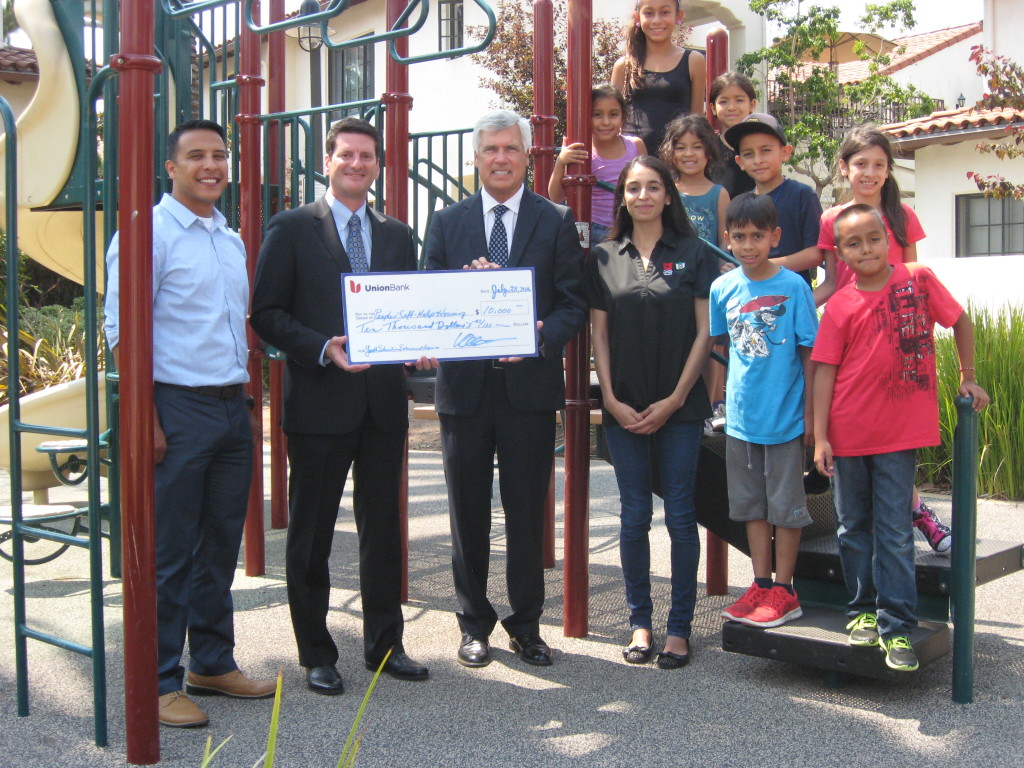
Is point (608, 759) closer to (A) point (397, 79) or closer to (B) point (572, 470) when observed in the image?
(B) point (572, 470)

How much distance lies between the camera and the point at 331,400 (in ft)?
13.9

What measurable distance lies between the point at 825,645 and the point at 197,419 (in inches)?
99.5

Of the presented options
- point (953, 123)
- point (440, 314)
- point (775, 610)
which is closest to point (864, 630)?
point (775, 610)

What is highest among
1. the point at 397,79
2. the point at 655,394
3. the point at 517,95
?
the point at 517,95

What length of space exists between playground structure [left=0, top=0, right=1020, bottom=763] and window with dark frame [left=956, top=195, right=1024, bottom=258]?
13.5 m

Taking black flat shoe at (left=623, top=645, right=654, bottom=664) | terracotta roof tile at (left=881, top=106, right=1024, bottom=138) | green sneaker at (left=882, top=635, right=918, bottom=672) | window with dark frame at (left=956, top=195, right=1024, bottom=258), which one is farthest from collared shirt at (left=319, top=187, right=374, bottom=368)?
window with dark frame at (left=956, top=195, right=1024, bottom=258)

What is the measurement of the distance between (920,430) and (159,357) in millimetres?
2855

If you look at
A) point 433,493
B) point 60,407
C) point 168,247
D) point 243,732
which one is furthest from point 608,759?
point 433,493

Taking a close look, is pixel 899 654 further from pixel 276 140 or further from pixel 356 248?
pixel 276 140

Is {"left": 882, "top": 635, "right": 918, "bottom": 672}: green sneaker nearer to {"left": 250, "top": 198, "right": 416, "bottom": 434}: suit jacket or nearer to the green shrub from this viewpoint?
{"left": 250, "top": 198, "right": 416, "bottom": 434}: suit jacket

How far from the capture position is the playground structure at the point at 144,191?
11.4 feet

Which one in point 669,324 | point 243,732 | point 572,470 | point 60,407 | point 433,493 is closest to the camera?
point 243,732

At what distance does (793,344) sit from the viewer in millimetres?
4355

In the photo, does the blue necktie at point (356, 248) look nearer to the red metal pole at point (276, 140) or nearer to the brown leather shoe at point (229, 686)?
the brown leather shoe at point (229, 686)
